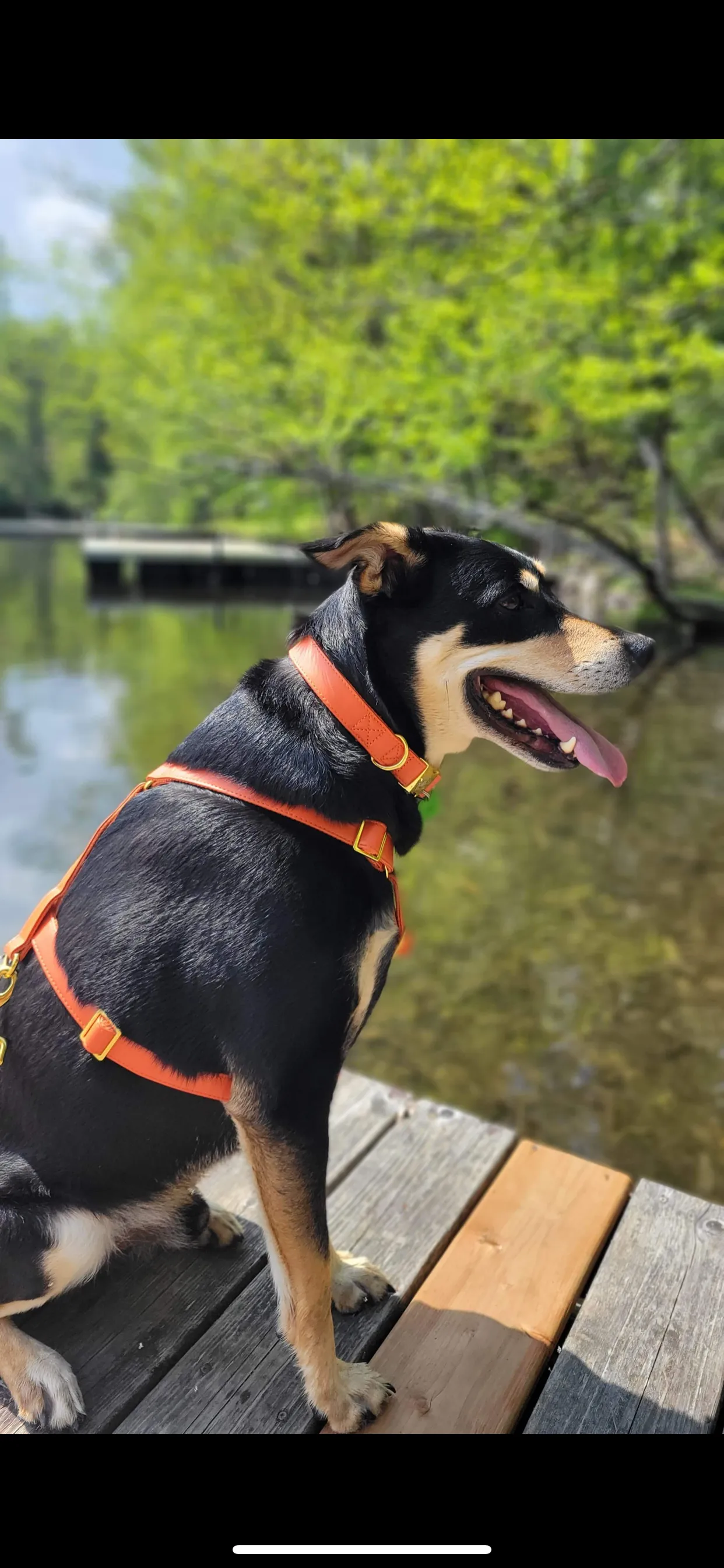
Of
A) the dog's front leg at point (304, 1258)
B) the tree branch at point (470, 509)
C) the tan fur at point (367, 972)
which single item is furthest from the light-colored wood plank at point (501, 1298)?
the tree branch at point (470, 509)

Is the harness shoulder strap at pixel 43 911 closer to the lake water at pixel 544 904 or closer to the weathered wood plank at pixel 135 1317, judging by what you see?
the weathered wood plank at pixel 135 1317

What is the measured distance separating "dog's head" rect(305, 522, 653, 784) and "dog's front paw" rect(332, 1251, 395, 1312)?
1.30 metres

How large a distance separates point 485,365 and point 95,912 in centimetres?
1392

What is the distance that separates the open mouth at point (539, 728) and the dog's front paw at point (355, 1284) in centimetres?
135

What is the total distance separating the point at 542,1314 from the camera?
87.8 inches

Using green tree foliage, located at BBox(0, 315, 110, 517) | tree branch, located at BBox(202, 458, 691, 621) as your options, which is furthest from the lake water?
green tree foliage, located at BBox(0, 315, 110, 517)

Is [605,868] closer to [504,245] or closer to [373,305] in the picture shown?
[504,245]

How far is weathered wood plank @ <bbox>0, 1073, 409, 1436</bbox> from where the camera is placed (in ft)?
6.47

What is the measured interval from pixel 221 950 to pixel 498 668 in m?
0.87

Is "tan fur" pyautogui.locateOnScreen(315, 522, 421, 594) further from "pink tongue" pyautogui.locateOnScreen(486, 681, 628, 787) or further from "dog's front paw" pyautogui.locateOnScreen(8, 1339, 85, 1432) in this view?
"dog's front paw" pyautogui.locateOnScreen(8, 1339, 85, 1432)

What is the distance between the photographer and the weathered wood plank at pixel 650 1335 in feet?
6.54

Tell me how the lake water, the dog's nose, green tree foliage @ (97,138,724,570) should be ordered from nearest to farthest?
1. the dog's nose
2. the lake water
3. green tree foliage @ (97,138,724,570)

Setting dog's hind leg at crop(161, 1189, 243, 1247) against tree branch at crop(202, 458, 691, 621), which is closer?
dog's hind leg at crop(161, 1189, 243, 1247)

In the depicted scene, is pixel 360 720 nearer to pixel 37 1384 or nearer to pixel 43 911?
pixel 43 911
